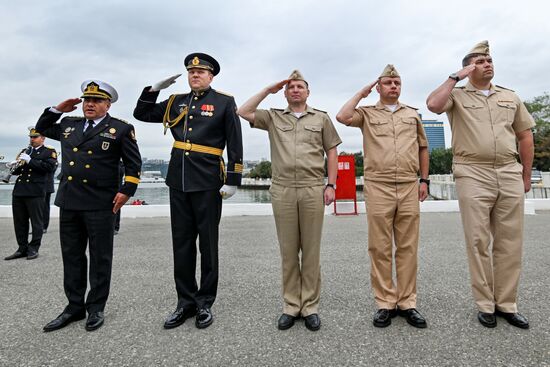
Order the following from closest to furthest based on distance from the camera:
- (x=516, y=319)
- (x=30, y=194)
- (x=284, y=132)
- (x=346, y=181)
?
1. (x=516, y=319)
2. (x=284, y=132)
3. (x=30, y=194)
4. (x=346, y=181)

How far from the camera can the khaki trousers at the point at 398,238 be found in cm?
252

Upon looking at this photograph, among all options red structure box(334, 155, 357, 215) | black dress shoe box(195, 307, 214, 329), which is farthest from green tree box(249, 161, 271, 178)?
black dress shoe box(195, 307, 214, 329)

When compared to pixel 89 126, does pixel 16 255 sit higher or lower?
lower

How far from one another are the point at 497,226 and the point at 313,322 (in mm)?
→ 1582

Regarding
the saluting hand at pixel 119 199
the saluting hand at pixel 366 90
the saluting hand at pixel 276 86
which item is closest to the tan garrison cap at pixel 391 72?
the saluting hand at pixel 366 90

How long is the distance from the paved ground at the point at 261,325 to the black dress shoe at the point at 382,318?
5 cm

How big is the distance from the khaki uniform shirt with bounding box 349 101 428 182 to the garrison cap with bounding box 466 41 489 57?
61 centimetres

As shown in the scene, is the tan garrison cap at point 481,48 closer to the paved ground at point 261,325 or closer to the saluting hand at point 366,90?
the saluting hand at point 366,90

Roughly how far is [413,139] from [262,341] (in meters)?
1.87

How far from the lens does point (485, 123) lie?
8.40 ft

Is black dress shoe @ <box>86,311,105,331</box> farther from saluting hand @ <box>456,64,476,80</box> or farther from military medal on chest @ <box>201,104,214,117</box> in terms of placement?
saluting hand @ <box>456,64,476,80</box>

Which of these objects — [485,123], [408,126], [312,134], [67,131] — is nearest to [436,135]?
[485,123]

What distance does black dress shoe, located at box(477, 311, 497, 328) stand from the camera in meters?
2.30

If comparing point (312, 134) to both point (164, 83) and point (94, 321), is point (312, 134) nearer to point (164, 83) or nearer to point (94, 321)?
point (164, 83)
